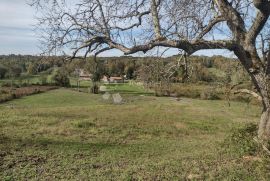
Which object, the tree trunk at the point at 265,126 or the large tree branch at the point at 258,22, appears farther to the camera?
the tree trunk at the point at 265,126

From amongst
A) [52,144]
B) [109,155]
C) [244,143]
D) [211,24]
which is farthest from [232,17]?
[52,144]

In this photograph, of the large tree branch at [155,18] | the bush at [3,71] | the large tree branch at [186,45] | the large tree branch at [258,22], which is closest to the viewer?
the large tree branch at [258,22]

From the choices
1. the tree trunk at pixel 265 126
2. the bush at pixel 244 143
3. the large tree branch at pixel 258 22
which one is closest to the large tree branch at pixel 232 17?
the large tree branch at pixel 258 22

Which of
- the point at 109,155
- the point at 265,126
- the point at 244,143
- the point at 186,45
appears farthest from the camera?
the point at 109,155

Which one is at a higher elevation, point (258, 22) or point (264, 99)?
point (258, 22)

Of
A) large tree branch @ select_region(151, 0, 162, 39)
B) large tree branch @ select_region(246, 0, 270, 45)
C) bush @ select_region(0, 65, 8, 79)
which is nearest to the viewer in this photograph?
large tree branch @ select_region(246, 0, 270, 45)

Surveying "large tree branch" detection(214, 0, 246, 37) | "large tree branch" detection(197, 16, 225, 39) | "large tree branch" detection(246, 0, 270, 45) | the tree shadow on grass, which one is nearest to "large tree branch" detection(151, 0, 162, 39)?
"large tree branch" detection(197, 16, 225, 39)

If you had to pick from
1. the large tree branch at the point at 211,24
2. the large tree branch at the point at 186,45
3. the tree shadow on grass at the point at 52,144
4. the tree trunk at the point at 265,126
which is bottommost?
the tree shadow on grass at the point at 52,144

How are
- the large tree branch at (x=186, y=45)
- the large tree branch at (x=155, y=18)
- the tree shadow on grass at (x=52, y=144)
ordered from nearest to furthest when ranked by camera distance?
1. the large tree branch at (x=186, y=45)
2. the large tree branch at (x=155, y=18)
3. the tree shadow on grass at (x=52, y=144)

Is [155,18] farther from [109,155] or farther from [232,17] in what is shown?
[109,155]

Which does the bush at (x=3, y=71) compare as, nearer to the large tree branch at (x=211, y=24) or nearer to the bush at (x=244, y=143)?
the bush at (x=244, y=143)

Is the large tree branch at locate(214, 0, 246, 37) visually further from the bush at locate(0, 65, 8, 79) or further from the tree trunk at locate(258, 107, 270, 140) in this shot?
the bush at locate(0, 65, 8, 79)

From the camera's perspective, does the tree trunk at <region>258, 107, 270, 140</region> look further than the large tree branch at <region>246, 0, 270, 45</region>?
Yes

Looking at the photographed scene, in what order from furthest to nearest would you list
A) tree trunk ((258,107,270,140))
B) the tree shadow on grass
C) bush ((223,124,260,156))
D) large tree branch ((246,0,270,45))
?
1. the tree shadow on grass
2. bush ((223,124,260,156))
3. tree trunk ((258,107,270,140))
4. large tree branch ((246,0,270,45))
